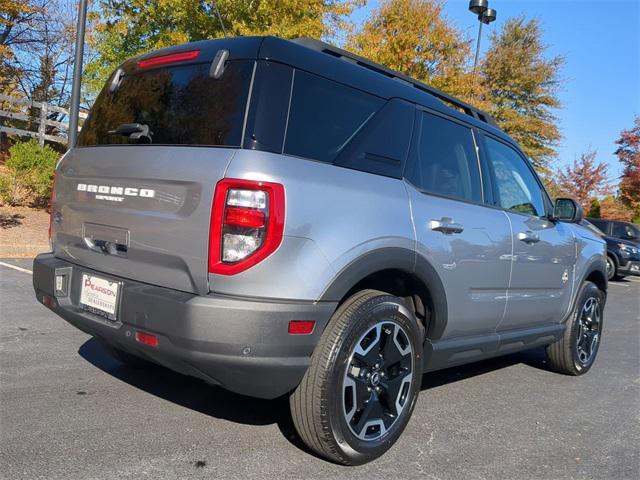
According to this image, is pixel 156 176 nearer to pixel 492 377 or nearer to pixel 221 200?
pixel 221 200

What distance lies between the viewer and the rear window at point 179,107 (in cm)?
267

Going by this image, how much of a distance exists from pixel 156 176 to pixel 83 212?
0.65 meters

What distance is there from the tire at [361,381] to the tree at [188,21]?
1017cm

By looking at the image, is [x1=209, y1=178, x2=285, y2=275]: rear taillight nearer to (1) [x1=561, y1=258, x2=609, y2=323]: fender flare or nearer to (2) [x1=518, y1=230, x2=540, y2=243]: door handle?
(2) [x1=518, y1=230, x2=540, y2=243]: door handle

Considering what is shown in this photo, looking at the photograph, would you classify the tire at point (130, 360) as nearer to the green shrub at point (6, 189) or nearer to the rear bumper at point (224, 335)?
the rear bumper at point (224, 335)

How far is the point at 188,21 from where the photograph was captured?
1227 cm

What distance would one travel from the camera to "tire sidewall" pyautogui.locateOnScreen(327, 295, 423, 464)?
8.89 ft

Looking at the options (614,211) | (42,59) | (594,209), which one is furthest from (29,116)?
(614,211)

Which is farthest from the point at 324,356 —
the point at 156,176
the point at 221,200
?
the point at 156,176

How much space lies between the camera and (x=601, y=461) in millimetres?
3258

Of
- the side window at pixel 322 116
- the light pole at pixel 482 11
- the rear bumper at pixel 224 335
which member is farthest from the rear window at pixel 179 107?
the light pole at pixel 482 11

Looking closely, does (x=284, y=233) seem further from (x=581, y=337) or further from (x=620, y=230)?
(x=620, y=230)

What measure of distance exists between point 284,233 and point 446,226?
121cm

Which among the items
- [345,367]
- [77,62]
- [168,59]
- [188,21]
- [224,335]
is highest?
[188,21]
